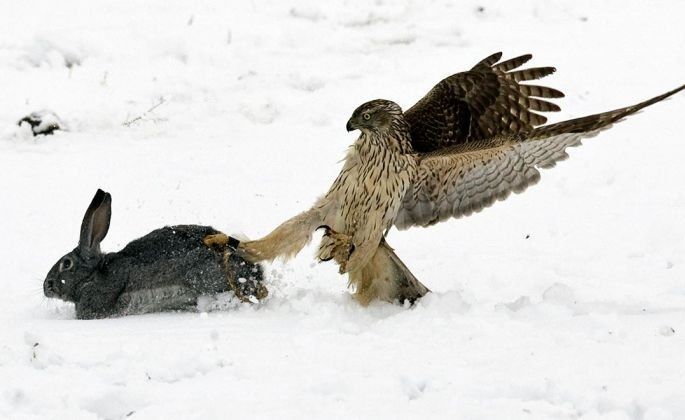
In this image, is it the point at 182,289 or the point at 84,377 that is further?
the point at 182,289

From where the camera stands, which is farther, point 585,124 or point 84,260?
point 84,260

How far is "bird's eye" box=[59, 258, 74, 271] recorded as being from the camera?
6.51 m

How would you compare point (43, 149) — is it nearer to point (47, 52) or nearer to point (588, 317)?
point (47, 52)

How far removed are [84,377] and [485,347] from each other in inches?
84.7

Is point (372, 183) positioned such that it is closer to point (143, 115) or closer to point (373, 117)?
point (373, 117)

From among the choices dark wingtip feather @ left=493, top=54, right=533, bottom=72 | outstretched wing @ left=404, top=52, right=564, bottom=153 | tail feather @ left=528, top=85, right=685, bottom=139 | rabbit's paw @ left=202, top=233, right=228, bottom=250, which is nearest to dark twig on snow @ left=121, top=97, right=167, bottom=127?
rabbit's paw @ left=202, top=233, right=228, bottom=250

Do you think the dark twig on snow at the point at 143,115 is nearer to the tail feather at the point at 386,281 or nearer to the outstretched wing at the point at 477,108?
the outstretched wing at the point at 477,108

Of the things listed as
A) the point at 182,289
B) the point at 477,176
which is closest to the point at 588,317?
the point at 477,176

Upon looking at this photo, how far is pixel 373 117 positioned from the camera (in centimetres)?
651

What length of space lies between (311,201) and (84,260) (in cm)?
284

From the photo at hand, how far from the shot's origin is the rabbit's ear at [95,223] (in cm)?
641

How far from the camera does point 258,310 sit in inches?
251

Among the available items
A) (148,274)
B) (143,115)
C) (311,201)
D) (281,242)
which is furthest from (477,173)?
(143,115)

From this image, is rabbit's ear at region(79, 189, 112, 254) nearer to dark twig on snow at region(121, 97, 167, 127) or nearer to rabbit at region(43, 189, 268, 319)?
rabbit at region(43, 189, 268, 319)
